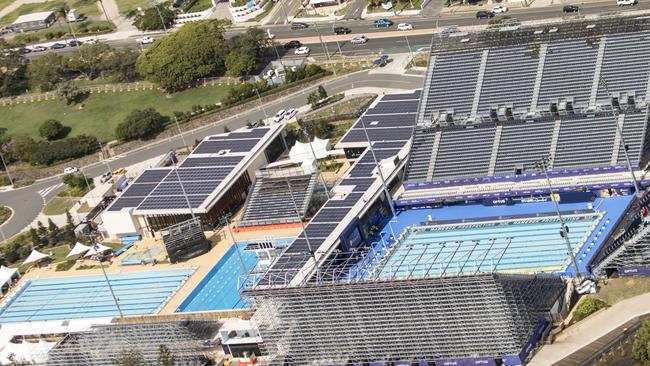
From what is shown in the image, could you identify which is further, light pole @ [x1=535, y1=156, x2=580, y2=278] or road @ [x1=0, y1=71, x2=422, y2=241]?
road @ [x1=0, y1=71, x2=422, y2=241]

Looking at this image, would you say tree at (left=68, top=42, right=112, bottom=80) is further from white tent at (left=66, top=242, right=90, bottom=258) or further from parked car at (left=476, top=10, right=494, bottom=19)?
parked car at (left=476, top=10, right=494, bottom=19)

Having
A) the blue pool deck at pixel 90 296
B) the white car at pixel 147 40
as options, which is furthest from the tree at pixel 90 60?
the blue pool deck at pixel 90 296

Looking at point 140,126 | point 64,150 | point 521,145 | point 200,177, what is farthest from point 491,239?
point 64,150

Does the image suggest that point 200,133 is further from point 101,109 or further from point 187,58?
point 101,109

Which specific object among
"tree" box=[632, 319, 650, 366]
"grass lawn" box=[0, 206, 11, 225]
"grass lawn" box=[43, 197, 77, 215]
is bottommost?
"tree" box=[632, 319, 650, 366]

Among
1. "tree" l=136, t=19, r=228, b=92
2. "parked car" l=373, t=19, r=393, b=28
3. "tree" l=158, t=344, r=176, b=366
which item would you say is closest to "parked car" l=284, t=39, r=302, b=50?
"tree" l=136, t=19, r=228, b=92

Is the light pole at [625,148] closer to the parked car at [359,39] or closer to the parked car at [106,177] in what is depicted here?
the parked car at [359,39]
